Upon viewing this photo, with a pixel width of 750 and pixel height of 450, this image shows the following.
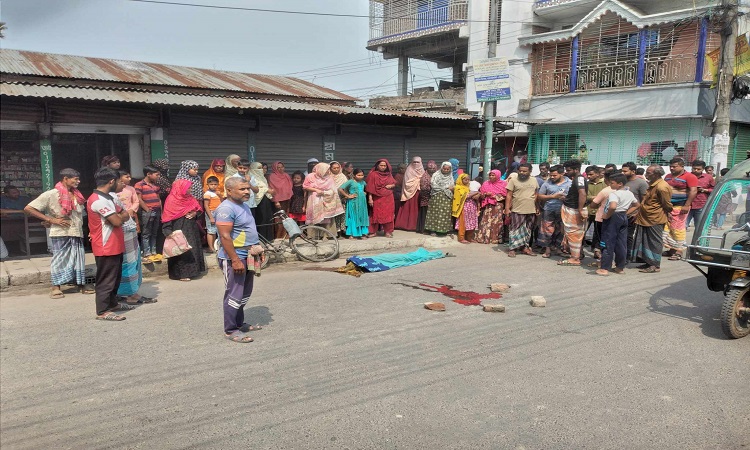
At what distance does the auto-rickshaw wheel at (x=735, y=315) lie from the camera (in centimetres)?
498

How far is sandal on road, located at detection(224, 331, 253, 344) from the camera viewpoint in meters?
4.88

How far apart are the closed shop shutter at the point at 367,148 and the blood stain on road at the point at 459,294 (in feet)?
18.1

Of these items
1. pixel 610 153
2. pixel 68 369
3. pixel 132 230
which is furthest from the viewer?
pixel 610 153

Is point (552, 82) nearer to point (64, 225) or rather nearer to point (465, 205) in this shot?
point (465, 205)

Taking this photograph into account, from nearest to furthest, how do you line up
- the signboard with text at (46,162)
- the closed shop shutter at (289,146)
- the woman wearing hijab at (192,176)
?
the woman wearing hijab at (192,176)
the signboard with text at (46,162)
the closed shop shutter at (289,146)

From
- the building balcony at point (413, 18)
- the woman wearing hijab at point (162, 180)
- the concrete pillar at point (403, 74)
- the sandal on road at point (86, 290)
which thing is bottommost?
the sandal on road at point (86, 290)

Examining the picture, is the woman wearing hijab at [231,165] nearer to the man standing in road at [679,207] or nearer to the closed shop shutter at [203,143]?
the closed shop shutter at [203,143]

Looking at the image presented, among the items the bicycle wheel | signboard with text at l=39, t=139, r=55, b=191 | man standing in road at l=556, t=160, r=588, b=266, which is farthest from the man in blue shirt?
signboard with text at l=39, t=139, r=55, b=191

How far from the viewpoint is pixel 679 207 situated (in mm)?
9414

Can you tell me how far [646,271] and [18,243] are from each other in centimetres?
Answer: 1027

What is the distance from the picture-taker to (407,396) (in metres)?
3.79

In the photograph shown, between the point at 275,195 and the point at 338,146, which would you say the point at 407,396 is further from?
the point at 338,146

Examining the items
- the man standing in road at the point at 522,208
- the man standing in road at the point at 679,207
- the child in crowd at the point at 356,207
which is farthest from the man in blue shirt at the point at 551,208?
the child in crowd at the point at 356,207

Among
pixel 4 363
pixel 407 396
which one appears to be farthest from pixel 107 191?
pixel 407 396
